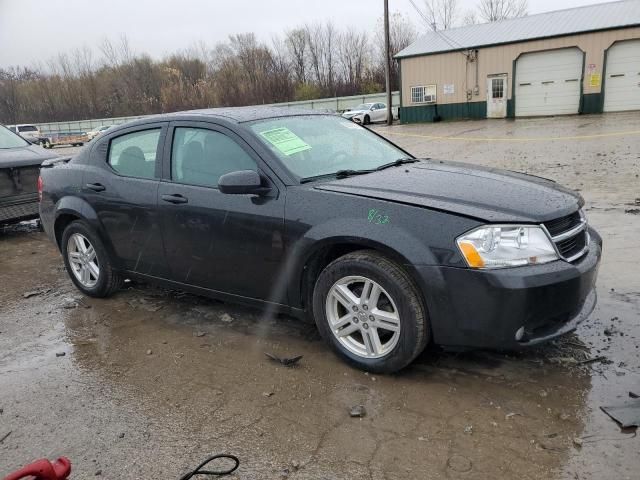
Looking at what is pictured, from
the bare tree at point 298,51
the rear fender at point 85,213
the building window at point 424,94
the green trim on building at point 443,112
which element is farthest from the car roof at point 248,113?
the bare tree at point 298,51

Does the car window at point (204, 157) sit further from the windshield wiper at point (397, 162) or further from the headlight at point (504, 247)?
the headlight at point (504, 247)

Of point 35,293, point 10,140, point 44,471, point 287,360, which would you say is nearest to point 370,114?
point 10,140

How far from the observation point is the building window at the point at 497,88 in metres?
27.9

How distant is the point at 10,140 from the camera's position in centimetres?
861

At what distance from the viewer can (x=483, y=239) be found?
2959 millimetres

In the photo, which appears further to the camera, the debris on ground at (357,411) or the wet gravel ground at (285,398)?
the debris on ground at (357,411)

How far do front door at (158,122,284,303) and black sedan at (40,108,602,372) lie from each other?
0.4 inches

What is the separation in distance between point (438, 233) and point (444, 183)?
615mm

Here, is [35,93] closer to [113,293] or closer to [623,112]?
[623,112]

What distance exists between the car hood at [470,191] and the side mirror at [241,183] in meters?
0.40

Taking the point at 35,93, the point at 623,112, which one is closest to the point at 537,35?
the point at 623,112

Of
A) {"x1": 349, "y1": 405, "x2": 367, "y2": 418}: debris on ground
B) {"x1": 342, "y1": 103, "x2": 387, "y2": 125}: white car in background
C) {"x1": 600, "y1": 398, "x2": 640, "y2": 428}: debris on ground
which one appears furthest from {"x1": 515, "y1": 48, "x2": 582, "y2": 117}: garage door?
{"x1": 349, "y1": 405, "x2": 367, "y2": 418}: debris on ground

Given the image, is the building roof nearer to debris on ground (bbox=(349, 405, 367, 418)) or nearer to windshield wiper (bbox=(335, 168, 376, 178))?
windshield wiper (bbox=(335, 168, 376, 178))

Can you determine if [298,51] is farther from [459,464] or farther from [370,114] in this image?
[459,464]
